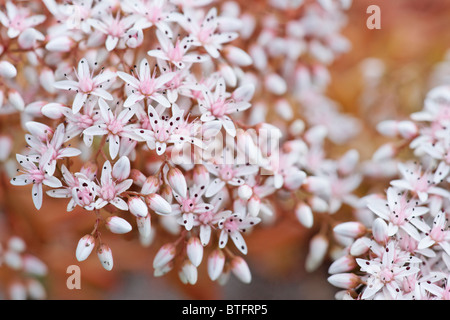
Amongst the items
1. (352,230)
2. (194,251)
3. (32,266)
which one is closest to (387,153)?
(352,230)

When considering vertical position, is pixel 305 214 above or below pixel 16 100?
below

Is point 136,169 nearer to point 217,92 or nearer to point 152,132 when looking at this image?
point 152,132

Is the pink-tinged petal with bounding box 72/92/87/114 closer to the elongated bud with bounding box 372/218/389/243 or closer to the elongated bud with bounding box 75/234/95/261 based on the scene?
the elongated bud with bounding box 75/234/95/261

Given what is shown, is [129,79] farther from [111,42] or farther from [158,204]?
[158,204]

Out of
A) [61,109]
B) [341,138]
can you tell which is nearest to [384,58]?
[341,138]

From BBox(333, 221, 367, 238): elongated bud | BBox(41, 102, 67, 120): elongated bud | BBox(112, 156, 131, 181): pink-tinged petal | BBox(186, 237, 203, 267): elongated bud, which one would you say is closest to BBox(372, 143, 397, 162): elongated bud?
BBox(333, 221, 367, 238): elongated bud
